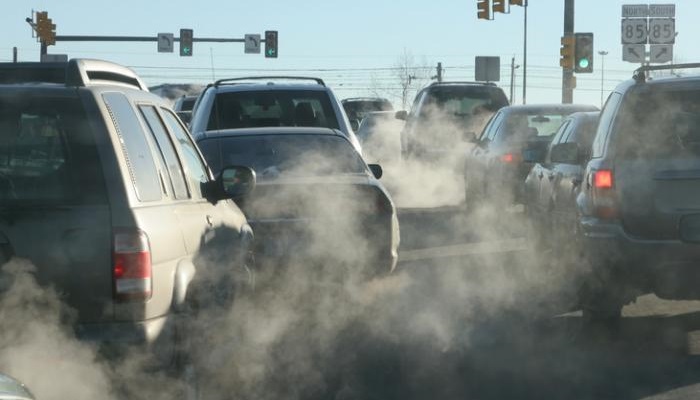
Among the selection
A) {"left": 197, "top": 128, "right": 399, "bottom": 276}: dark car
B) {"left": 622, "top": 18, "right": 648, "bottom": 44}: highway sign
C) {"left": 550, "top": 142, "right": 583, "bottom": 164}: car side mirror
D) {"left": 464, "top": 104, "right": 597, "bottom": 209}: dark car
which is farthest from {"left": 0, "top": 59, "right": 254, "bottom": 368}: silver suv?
{"left": 622, "top": 18, "right": 648, "bottom": 44}: highway sign

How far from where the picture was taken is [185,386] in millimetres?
6113

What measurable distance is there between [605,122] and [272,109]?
6096mm

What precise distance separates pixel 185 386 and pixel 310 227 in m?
3.65

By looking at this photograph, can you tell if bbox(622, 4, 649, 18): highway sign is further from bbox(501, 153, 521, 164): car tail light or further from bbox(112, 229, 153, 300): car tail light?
bbox(112, 229, 153, 300): car tail light

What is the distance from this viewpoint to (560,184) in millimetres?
11016

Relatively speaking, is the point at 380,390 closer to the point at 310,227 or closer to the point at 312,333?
the point at 312,333

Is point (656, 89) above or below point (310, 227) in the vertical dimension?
above

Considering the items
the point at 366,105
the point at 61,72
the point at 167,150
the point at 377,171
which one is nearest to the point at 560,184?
the point at 377,171

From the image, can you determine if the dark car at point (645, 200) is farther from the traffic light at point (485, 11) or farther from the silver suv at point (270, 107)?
the traffic light at point (485, 11)

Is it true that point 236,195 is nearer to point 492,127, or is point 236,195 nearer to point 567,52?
point 492,127

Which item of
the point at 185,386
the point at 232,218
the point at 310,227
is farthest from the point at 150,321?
the point at 310,227

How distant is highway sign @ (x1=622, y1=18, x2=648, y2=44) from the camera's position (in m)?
28.5

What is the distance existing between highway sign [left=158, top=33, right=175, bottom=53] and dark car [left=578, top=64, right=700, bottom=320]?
45944 mm

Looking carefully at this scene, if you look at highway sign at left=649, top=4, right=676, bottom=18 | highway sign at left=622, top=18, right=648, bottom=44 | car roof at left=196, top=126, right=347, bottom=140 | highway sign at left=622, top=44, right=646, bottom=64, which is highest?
highway sign at left=649, top=4, right=676, bottom=18
